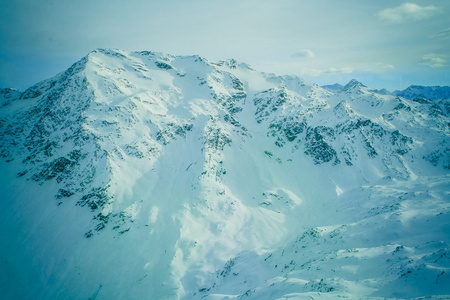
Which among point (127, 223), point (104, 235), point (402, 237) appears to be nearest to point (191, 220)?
point (127, 223)

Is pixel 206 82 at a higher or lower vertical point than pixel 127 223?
higher

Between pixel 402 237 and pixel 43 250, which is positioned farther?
pixel 43 250

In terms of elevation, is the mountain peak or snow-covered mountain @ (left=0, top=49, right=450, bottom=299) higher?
the mountain peak

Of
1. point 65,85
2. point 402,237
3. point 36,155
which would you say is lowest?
point 402,237

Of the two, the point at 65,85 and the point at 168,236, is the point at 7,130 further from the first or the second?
the point at 168,236

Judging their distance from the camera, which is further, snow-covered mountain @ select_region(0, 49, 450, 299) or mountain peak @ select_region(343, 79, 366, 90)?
mountain peak @ select_region(343, 79, 366, 90)

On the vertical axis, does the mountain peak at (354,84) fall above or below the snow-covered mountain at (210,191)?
above

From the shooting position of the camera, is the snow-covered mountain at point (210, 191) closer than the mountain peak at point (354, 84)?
Yes

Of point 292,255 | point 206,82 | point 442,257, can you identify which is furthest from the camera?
point 206,82
